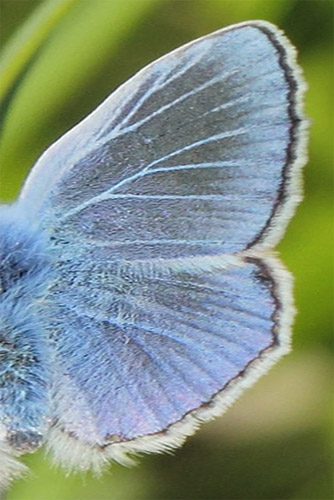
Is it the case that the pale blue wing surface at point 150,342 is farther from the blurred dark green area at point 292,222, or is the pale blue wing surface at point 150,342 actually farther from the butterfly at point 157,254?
the blurred dark green area at point 292,222

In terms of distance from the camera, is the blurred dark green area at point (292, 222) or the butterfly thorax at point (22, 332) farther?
the blurred dark green area at point (292, 222)

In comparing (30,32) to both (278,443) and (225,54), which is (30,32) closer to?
(225,54)

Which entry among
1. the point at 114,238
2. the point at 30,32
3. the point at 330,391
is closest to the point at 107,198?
the point at 114,238

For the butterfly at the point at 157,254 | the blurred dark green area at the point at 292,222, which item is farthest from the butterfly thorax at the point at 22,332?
the blurred dark green area at the point at 292,222

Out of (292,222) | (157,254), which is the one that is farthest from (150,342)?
(292,222)

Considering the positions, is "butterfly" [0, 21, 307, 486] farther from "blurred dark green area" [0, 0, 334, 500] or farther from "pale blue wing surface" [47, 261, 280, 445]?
"blurred dark green area" [0, 0, 334, 500]
